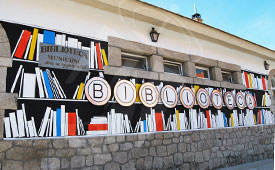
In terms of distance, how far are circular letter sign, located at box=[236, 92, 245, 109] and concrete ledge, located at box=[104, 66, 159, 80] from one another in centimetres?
299

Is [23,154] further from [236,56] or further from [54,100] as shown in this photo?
[236,56]

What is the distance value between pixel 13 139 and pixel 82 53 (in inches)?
68.7

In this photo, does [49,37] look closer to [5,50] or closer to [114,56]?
[5,50]

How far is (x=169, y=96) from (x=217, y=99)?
5.58 ft

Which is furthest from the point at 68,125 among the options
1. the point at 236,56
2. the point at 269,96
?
the point at 269,96

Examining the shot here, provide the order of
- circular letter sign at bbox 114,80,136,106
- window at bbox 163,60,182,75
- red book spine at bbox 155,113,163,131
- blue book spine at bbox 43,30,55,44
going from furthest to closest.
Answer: window at bbox 163,60,182,75
red book spine at bbox 155,113,163,131
circular letter sign at bbox 114,80,136,106
blue book spine at bbox 43,30,55,44

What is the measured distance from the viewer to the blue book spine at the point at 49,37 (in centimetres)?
333

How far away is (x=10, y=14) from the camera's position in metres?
3.15

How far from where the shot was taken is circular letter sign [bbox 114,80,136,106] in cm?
376

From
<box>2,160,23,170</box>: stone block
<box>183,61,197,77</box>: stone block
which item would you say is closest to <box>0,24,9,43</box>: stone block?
<box>2,160,23,170</box>: stone block

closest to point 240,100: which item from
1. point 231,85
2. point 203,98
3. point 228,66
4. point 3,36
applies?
point 231,85

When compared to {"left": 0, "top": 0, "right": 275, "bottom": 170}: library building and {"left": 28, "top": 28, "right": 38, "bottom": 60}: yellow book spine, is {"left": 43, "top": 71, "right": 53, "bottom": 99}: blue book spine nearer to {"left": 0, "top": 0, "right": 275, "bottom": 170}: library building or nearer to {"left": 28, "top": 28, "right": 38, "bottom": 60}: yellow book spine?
{"left": 0, "top": 0, "right": 275, "bottom": 170}: library building

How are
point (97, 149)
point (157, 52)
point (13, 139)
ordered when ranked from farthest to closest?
point (157, 52), point (97, 149), point (13, 139)

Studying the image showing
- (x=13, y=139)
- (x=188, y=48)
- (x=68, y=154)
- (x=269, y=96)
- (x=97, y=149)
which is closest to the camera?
(x=13, y=139)
